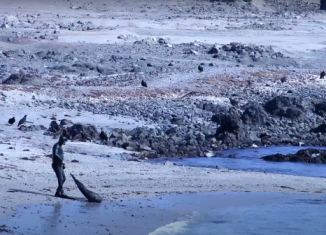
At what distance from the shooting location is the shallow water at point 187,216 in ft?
40.0

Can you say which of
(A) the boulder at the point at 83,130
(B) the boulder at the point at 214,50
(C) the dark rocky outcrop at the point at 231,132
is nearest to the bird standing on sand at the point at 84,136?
(A) the boulder at the point at 83,130

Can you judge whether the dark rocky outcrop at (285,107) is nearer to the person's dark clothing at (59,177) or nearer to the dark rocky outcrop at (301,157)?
the dark rocky outcrop at (301,157)

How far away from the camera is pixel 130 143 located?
728 inches

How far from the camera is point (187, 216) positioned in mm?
13641

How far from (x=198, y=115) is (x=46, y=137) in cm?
529

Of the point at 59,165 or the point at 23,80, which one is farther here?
the point at 23,80

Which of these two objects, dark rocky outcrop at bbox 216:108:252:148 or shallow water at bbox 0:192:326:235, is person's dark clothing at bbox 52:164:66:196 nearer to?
shallow water at bbox 0:192:326:235

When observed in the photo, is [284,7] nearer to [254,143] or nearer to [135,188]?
[254,143]

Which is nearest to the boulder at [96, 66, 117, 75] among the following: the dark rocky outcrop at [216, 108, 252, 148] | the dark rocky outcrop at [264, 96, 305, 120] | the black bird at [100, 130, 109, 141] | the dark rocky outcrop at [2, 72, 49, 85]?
the dark rocky outcrop at [2, 72, 49, 85]

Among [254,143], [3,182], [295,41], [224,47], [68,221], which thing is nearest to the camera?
[68,221]

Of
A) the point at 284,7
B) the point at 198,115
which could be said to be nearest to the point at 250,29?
the point at 284,7

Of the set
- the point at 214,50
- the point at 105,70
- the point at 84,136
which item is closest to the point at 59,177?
the point at 84,136

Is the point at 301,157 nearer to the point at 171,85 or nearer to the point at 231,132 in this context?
the point at 231,132

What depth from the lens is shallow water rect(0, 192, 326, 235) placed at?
12188mm
